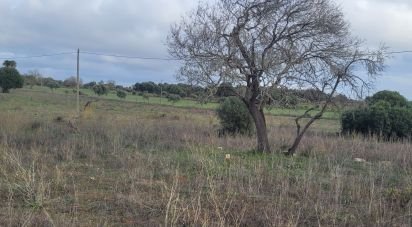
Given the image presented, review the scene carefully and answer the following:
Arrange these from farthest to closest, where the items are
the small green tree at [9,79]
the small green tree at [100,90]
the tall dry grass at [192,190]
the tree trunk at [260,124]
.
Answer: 1. the small green tree at [100,90]
2. the small green tree at [9,79]
3. the tree trunk at [260,124]
4. the tall dry grass at [192,190]

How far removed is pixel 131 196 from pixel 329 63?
31.3 feet

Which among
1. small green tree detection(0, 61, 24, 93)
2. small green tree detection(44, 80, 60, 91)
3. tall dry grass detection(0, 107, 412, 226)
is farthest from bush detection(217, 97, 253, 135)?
small green tree detection(44, 80, 60, 91)

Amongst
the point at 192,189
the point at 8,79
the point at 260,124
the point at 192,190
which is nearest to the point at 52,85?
the point at 8,79

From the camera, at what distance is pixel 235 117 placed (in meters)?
25.9

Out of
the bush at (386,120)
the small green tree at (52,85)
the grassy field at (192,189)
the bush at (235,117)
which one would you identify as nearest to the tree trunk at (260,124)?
the grassy field at (192,189)

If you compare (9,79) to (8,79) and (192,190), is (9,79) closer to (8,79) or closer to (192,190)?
(8,79)

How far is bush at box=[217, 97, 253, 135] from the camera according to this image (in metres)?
25.8

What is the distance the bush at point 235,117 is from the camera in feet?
84.7

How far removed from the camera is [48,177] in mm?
11156

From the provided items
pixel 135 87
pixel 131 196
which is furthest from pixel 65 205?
pixel 135 87

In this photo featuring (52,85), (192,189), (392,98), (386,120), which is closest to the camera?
(192,189)

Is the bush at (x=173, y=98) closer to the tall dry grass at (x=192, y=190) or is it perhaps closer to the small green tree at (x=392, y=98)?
the small green tree at (x=392, y=98)

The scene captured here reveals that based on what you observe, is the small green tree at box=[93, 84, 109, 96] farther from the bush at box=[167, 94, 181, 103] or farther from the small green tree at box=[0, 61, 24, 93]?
the small green tree at box=[0, 61, 24, 93]

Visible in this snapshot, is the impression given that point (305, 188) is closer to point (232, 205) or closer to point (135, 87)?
point (232, 205)
